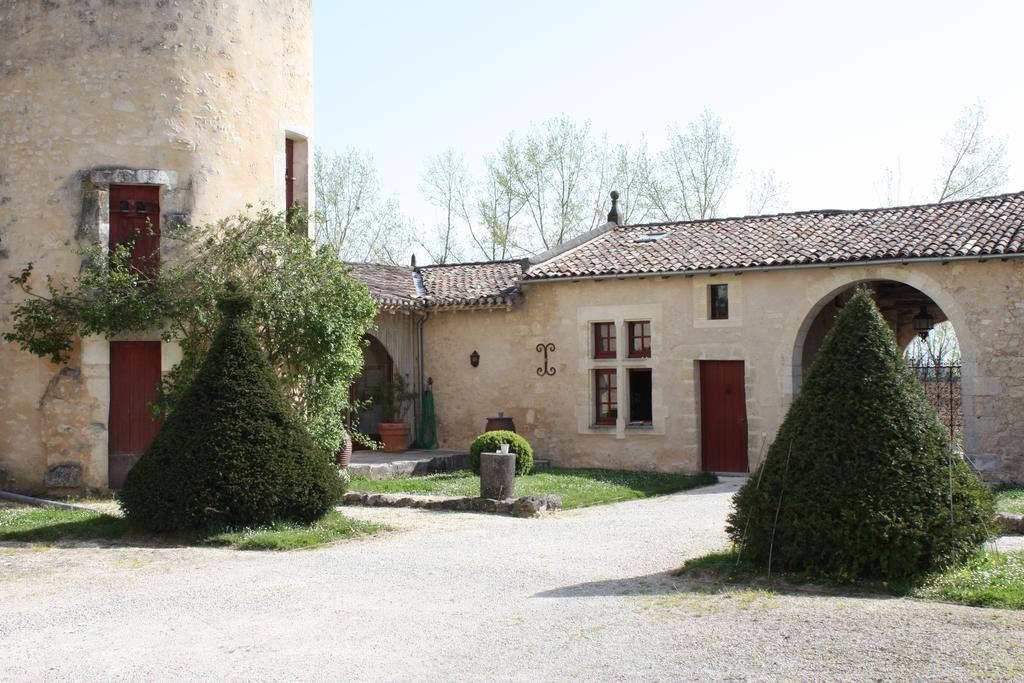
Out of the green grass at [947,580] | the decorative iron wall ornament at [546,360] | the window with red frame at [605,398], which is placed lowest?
the green grass at [947,580]

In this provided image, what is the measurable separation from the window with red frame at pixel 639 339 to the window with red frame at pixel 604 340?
1.17 feet

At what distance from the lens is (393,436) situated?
20250mm

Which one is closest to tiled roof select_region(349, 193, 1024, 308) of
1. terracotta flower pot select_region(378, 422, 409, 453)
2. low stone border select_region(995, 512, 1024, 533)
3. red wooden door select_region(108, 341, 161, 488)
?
terracotta flower pot select_region(378, 422, 409, 453)

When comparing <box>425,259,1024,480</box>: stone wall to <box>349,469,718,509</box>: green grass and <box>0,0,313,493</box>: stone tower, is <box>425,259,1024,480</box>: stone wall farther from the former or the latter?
<box>0,0,313,493</box>: stone tower

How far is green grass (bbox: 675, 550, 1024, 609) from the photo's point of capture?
7270 millimetres

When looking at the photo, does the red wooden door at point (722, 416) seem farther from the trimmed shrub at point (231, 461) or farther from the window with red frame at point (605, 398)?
the trimmed shrub at point (231, 461)

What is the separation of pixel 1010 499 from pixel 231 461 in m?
9.45

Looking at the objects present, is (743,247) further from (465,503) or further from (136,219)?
(136,219)

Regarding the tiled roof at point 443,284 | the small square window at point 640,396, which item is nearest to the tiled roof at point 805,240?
the tiled roof at point 443,284

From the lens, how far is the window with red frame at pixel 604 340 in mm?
19281

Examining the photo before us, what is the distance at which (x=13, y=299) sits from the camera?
14406mm

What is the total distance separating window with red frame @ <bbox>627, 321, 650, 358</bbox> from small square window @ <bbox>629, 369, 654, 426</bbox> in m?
0.32

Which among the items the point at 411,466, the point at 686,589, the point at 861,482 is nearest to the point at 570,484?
the point at 411,466

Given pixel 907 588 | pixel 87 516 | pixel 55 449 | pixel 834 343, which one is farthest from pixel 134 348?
pixel 907 588
